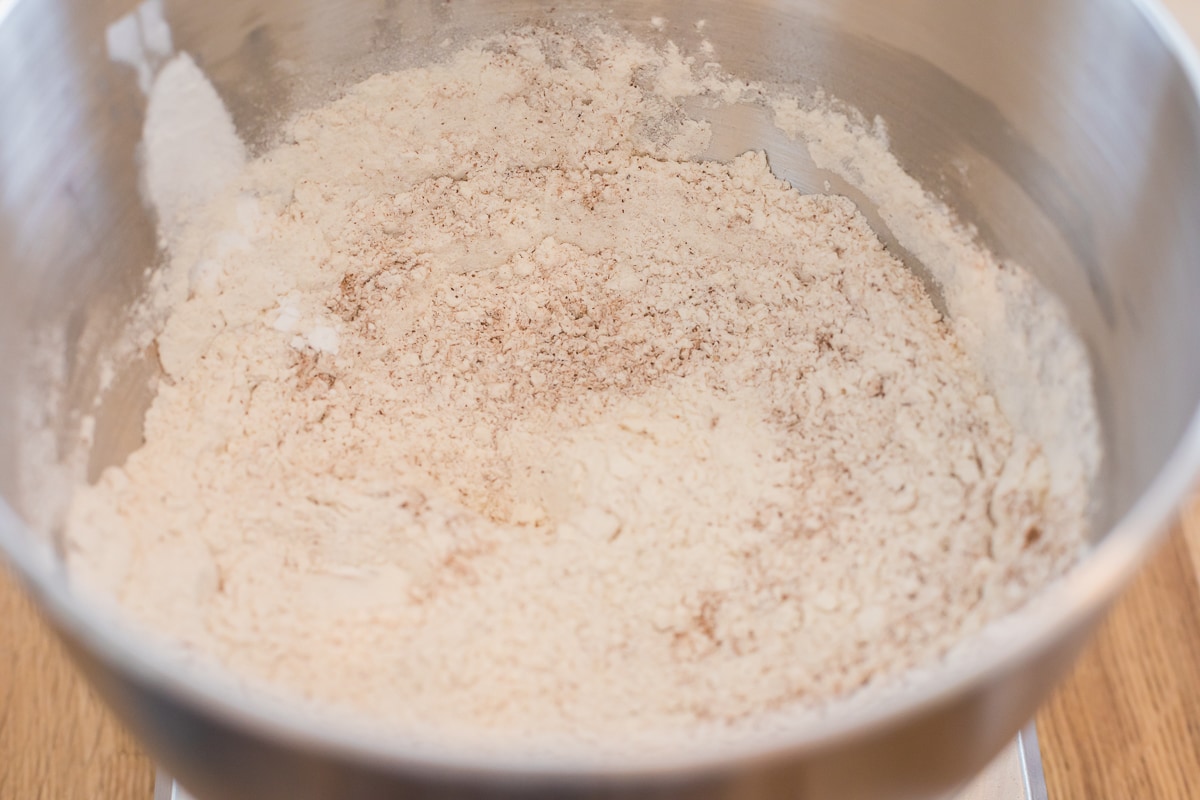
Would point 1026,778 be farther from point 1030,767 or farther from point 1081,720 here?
point 1081,720

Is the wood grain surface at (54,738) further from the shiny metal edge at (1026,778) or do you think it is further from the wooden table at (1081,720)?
the shiny metal edge at (1026,778)

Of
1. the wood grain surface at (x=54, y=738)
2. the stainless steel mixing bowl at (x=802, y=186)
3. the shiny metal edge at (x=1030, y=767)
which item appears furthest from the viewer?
the wood grain surface at (x=54, y=738)

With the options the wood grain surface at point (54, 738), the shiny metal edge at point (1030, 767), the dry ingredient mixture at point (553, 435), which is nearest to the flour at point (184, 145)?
the dry ingredient mixture at point (553, 435)

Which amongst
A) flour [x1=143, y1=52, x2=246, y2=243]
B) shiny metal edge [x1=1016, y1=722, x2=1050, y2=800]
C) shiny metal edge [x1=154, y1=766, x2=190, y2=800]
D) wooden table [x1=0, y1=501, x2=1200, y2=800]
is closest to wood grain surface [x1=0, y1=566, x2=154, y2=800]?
wooden table [x1=0, y1=501, x2=1200, y2=800]

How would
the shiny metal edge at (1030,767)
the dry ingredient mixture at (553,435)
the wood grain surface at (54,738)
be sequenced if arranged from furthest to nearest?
the wood grain surface at (54,738) < the shiny metal edge at (1030,767) < the dry ingredient mixture at (553,435)

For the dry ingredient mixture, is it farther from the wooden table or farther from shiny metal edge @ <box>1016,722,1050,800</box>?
the wooden table

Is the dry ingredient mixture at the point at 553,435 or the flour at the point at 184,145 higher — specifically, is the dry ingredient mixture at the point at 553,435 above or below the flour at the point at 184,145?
below
